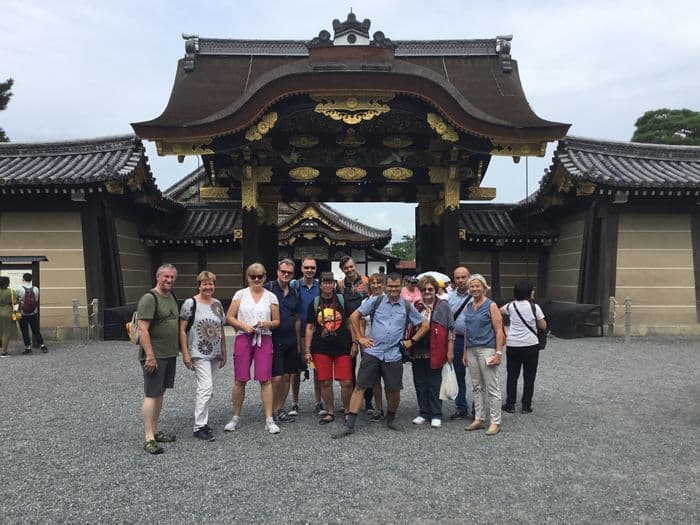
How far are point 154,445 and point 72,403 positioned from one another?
7.74 feet

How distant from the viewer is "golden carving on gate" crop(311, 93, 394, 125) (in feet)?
34.9

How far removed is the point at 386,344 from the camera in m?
4.66

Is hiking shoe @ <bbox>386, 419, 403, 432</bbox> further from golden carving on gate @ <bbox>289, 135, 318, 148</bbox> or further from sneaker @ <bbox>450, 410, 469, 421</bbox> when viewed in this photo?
golden carving on gate @ <bbox>289, 135, 318, 148</bbox>

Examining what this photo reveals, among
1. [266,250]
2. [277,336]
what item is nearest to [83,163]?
[266,250]

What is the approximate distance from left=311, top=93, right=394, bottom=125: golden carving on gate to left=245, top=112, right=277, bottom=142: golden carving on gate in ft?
3.16

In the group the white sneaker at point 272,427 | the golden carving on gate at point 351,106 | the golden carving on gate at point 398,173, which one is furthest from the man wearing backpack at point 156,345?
the golden carving on gate at point 398,173

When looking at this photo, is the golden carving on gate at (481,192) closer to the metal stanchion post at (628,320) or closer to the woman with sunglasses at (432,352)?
the metal stanchion post at (628,320)

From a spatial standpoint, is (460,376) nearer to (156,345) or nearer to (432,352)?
(432,352)

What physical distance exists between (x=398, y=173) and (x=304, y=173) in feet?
7.70

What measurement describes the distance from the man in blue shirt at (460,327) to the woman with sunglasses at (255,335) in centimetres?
185

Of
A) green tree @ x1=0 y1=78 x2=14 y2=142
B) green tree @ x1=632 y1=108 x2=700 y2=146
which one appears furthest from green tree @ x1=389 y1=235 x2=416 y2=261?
green tree @ x1=0 y1=78 x2=14 y2=142

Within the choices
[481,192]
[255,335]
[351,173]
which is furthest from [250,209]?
[255,335]

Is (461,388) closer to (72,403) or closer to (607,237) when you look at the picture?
(72,403)

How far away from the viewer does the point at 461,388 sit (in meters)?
5.16
